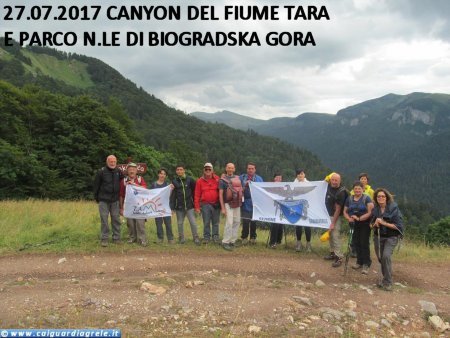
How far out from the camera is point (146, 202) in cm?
1111

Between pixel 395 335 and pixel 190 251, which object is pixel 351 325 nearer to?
pixel 395 335

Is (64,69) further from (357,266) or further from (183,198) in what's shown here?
(357,266)

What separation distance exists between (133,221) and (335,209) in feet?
19.3

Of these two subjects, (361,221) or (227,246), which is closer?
(361,221)

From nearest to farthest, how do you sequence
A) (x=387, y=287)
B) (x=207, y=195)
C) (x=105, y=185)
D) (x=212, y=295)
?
(x=212, y=295) < (x=387, y=287) < (x=105, y=185) < (x=207, y=195)

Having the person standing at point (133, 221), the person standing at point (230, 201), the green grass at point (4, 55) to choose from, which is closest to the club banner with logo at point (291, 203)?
the person standing at point (230, 201)

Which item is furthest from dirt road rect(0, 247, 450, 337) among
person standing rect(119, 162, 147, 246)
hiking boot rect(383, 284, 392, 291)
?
person standing rect(119, 162, 147, 246)

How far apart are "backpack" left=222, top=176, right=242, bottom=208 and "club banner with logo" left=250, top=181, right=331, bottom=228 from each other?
92 cm

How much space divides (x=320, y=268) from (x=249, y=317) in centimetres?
370

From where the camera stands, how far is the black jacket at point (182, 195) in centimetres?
1093

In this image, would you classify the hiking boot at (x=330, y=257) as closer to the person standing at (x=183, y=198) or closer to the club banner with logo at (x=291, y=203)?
the club banner with logo at (x=291, y=203)

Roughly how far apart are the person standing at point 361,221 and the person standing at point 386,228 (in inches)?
17.0

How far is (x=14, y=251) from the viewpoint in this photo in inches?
394

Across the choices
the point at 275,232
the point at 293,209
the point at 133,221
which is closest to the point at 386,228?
the point at 293,209
